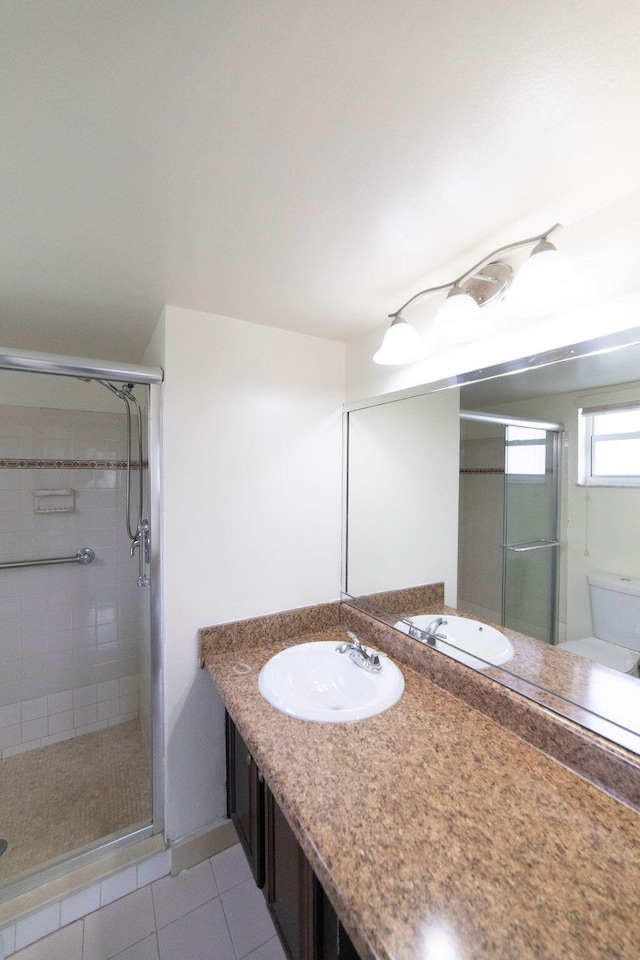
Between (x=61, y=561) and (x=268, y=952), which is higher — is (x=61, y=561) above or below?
above

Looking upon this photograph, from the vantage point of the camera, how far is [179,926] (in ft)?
4.27

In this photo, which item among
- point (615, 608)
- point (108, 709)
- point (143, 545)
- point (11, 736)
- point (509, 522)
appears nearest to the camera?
point (615, 608)

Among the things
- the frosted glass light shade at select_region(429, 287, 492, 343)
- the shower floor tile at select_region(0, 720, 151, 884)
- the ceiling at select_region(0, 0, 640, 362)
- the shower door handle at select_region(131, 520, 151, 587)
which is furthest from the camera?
the shower door handle at select_region(131, 520, 151, 587)

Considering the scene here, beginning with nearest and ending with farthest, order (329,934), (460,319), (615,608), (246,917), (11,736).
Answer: (329,934) → (615,608) → (460,319) → (246,917) → (11,736)

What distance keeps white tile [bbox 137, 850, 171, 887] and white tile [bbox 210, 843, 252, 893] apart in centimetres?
18

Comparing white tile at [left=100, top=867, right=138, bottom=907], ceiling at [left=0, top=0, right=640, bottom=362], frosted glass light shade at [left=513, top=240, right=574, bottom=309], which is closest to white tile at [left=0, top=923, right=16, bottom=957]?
white tile at [left=100, top=867, right=138, bottom=907]

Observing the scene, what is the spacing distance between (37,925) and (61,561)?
4.89ft

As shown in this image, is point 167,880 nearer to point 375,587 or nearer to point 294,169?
point 375,587

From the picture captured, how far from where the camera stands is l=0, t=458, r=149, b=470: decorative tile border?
2.09 m

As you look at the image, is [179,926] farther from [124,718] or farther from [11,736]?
[11,736]

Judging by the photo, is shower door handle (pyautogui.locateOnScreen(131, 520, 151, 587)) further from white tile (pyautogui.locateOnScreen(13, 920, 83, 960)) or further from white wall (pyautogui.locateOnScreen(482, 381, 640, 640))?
white wall (pyautogui.locateOnScreen(482, 381, 640, 640))

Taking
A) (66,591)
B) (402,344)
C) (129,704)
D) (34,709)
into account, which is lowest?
(129,704)

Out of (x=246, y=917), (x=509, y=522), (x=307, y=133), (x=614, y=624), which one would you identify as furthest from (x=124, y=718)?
(x=307, y=133)

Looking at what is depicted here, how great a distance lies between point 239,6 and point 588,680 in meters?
1.52
